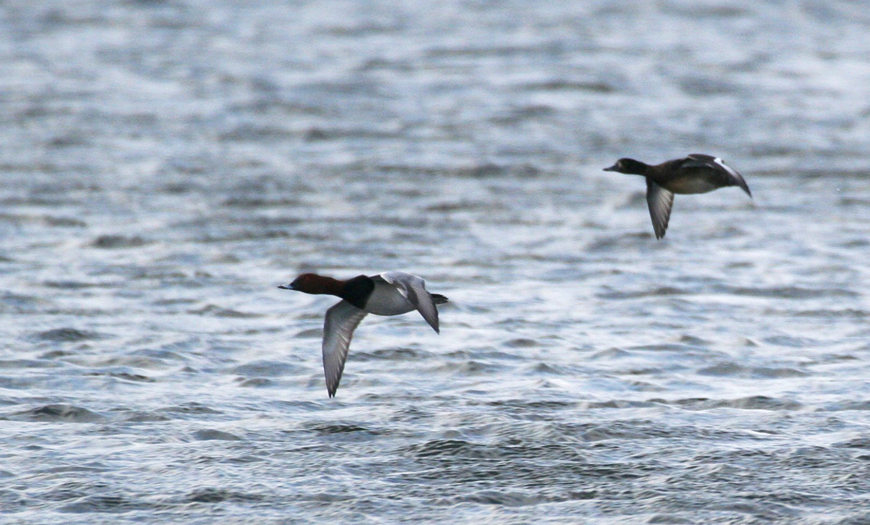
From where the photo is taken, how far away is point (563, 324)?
13398mm

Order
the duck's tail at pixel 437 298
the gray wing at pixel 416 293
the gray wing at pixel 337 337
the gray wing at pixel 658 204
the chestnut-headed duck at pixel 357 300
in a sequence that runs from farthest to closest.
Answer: the gray wing at pixel 658 204
the gray wing at pixel 337 337
the duck's tail at pixel 437 298
the chestnut-headed duck at pixel 357 300
the gray wing at pixel 416 293

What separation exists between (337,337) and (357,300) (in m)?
0.52

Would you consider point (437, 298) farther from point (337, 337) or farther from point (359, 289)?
point (337, 337)

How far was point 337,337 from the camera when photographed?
9852 mm

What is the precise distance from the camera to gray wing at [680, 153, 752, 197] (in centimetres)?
910

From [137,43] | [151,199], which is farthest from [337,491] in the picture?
[137,43]

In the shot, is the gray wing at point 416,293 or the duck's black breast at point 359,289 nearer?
the gray wing at point 416,293

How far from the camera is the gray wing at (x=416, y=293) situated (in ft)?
A: 28.6

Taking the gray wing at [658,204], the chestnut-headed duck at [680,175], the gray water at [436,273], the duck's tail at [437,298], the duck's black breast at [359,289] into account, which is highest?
the chestnut-headed duck at [680,175]

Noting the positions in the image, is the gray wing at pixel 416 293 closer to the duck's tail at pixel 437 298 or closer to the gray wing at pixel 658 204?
the duck's tail at pixel 437 298

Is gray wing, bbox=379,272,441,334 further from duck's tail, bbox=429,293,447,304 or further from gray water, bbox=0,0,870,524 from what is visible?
gray water, bbox=0,0,870,524

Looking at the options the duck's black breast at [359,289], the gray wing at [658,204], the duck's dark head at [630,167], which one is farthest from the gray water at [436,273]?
the duck's dark head at [630,167]

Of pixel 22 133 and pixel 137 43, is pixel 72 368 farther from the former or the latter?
pixel 137 43

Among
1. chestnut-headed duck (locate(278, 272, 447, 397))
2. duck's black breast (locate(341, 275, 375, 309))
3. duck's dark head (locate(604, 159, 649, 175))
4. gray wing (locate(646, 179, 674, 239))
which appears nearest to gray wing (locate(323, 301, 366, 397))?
chestnut-headed duck (locate(278, 272, 447, 397))
